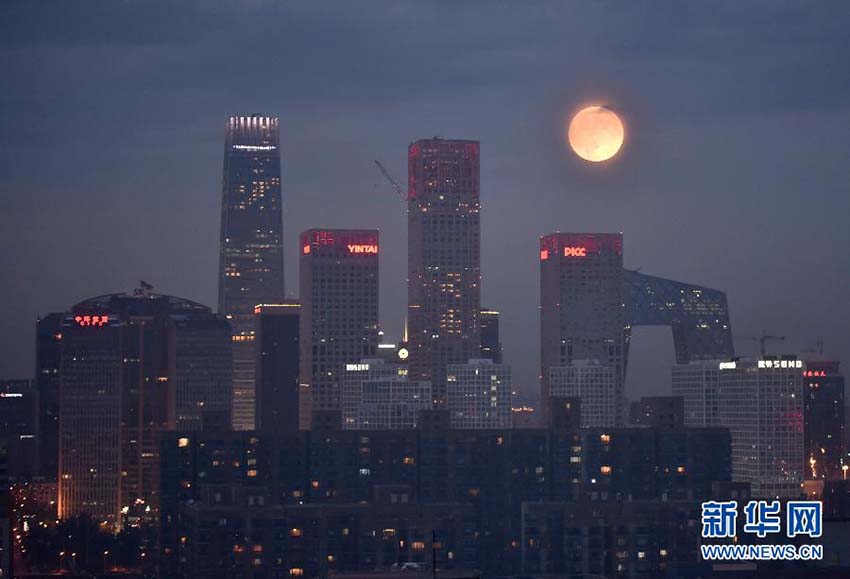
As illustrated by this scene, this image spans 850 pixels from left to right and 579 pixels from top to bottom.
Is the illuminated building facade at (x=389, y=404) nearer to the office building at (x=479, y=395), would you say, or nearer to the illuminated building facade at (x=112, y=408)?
the office building at (x=479, y=395)

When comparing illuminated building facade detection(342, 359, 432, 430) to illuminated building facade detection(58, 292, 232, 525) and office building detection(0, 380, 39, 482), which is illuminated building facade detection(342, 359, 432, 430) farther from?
office building detection(0, 380, 39, 482)

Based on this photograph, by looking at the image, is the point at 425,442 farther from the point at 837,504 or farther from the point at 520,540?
the point at 837,504

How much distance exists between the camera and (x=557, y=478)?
12825 centimetres

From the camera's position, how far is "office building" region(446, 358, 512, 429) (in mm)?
184875

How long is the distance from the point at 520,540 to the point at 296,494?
52.6 feet

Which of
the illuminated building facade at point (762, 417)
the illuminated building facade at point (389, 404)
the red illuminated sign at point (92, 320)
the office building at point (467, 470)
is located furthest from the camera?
the red illuminated sign at point (92, 320)

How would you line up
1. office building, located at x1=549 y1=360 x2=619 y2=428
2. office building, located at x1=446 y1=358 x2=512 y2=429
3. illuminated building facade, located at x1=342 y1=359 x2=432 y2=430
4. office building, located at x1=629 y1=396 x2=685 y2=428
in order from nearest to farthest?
1. office building, located at x1=629 y1=396 x2=685 y2=428
2. illuminated building facade, located at x1=342 y1=359 x2=432 y2=430
3. office building, located at x1=446 y1=358 x2=512 y2=429
4. office building, located at x1=549 y1=360 x2=619 y2=428

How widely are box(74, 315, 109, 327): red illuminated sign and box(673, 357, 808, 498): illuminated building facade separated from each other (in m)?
62.6

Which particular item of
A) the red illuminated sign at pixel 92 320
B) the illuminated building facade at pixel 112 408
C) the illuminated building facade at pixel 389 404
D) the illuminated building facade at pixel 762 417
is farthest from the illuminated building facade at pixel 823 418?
the red illuminated sign at pixel 92 320

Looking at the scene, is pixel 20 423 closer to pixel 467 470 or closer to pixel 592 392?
pixel 592 392

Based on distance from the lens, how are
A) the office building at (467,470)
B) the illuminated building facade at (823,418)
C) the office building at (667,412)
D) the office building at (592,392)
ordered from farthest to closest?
the office building at (592,392) < the illuminated building facade at (823,418) < the office building at (667,412) < the office building at (467,470)

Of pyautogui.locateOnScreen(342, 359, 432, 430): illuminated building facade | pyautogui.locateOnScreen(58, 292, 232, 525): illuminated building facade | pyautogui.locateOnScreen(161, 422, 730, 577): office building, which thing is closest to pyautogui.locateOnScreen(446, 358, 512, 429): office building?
pyautogui.locateOnScreen(342, 359, 432, 430): illuminated building facade

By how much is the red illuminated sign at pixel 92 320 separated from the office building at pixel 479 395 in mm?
37322

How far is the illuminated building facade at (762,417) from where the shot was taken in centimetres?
16988
